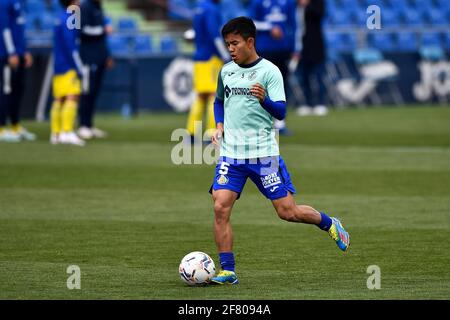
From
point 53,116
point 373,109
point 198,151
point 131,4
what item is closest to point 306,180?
point 198,151

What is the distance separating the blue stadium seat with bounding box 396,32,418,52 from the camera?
31.0 meters

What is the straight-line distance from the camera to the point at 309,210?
8.97 m

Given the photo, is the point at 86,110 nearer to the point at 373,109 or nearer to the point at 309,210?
the point at 373,109

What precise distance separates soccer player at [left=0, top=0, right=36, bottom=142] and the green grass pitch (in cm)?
72

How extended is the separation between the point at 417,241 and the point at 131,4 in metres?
23.0

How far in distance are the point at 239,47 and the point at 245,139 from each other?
2.27ft

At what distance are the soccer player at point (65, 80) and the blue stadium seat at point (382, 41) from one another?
13372 millimetres

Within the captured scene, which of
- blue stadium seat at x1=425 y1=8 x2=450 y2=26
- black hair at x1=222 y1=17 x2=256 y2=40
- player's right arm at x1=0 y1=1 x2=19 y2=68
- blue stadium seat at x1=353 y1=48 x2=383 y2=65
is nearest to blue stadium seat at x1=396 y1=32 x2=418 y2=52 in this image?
blue stadium seat at x1=353 y1=48 x2=383 y2=65

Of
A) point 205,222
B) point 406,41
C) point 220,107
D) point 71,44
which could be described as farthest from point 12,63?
point 406,41

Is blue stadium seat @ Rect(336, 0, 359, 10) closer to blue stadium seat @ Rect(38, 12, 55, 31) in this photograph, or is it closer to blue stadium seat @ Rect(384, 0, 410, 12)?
blue stadium seat @ Rect(384, 0, 410, 12)

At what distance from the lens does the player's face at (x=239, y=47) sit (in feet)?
28.1

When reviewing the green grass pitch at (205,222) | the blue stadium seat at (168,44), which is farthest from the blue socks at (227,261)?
the blue stadium seat at (168,44)

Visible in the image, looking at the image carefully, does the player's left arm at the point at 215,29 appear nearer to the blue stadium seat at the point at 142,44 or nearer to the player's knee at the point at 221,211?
the blue stadium seat at the point at 142,44

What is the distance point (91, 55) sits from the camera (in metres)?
21.1
